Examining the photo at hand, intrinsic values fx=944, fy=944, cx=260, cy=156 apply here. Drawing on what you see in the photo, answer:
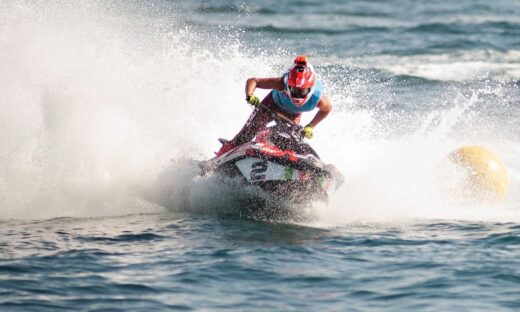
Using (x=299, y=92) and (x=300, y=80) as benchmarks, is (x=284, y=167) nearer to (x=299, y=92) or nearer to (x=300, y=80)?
(x=299, y=92)

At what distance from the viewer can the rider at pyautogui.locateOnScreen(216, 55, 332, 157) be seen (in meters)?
12.7

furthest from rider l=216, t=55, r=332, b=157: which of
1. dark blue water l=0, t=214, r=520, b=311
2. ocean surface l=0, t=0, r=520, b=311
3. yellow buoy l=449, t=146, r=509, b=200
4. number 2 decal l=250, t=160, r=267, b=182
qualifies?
yellow buoy l=449, t=146, r=509, b=200

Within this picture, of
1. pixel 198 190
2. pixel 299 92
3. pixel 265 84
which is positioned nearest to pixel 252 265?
pixel 198 190

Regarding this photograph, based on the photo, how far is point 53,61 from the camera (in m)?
16.2

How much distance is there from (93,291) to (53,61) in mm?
7628

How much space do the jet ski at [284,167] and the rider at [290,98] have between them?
28 centimetres

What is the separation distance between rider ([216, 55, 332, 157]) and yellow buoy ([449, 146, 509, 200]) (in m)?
2.58

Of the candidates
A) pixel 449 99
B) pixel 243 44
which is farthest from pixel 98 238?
pixel 243 44

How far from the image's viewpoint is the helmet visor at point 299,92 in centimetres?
1278

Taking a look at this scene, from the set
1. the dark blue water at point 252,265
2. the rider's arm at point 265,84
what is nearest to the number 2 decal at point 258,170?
the dark blue water at point 252,265

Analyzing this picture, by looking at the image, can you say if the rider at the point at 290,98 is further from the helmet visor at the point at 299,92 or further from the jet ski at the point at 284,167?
the jet ski at the point at 284,167

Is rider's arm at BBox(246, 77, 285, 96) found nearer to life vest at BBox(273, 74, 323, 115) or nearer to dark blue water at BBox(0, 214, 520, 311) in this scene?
life vest at BBox(273, 74, 323, 115)

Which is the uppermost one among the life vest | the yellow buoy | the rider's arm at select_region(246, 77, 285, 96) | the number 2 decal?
the rider's arm at select_region(246, 77, 285, 96)

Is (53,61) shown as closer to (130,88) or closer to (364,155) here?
(130,88)
